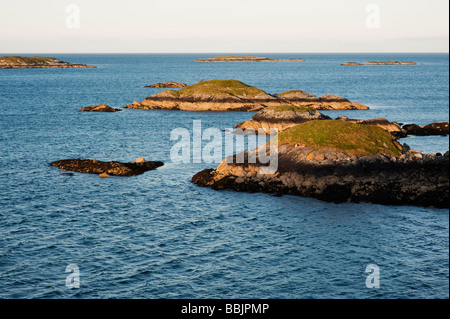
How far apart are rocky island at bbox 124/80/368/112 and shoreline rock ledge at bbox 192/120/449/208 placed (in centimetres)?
6262

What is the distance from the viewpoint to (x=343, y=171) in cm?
5350

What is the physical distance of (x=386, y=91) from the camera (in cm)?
17750

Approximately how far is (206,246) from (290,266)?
23.3ft

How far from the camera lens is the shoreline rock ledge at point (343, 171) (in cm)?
5012

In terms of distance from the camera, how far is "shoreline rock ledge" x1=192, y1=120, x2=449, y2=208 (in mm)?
50125

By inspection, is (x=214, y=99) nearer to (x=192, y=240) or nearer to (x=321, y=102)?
(x=321, y=102)

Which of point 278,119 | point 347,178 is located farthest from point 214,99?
point 347,178

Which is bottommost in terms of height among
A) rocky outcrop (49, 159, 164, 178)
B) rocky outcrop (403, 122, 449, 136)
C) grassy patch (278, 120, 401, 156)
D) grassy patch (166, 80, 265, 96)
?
rocky outcrop (49, 159, 164, 178)

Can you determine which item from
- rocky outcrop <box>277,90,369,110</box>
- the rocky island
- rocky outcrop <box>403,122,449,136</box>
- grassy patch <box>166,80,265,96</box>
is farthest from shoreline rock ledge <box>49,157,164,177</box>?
grassy patch <box>166,80,265,96</box>

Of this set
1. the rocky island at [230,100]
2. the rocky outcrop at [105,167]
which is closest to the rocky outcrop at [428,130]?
the rocky island at [230,100]

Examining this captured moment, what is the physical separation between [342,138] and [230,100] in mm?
71238

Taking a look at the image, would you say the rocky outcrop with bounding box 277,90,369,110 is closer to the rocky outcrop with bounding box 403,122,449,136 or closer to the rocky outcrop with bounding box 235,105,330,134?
the rocky outcrop with bounding box 235,105,330,134

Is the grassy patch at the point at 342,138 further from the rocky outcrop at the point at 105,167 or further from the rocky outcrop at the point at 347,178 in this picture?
the rocky outcrop at the point at 105,167
